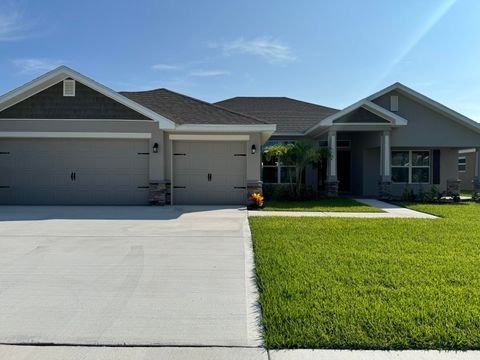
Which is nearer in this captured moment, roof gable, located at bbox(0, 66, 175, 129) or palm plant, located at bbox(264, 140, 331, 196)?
roof gable, located at bbox(0, 66, 175, 129)

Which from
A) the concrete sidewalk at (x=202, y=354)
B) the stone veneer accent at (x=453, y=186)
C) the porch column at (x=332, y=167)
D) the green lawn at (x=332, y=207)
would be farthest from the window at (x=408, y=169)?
the concrete sidewalk at (x=202, y=354)

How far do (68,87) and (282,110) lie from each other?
11.8 metres

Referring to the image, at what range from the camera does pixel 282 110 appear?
1995cm

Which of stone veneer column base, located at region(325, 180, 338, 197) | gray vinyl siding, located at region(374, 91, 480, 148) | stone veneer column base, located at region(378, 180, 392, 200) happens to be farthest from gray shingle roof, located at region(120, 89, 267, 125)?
gray vinyl siding, located at region(374, 91, 480, 148)

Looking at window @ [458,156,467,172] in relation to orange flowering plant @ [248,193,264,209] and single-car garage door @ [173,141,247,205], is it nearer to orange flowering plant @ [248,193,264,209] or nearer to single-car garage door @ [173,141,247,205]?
single-car garage door @ [173,141,247,205]

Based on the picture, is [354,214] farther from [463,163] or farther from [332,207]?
[463,163]

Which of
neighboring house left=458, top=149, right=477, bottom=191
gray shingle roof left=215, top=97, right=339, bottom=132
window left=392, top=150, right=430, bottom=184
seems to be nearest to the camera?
window left=392, top=150, right=430, bottom=184

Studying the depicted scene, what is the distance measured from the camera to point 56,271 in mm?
4949

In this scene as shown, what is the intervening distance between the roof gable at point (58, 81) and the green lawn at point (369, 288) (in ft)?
21.3

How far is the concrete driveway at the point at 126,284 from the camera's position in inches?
129

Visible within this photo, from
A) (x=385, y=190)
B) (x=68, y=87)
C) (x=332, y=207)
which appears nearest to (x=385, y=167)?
(x=385, y=190)

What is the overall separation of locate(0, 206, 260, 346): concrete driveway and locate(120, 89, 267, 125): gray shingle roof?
5361 mm

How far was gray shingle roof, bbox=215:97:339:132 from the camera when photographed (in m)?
18.1

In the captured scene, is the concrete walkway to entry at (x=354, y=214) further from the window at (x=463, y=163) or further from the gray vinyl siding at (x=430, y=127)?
the window at (x=463, y=163)
